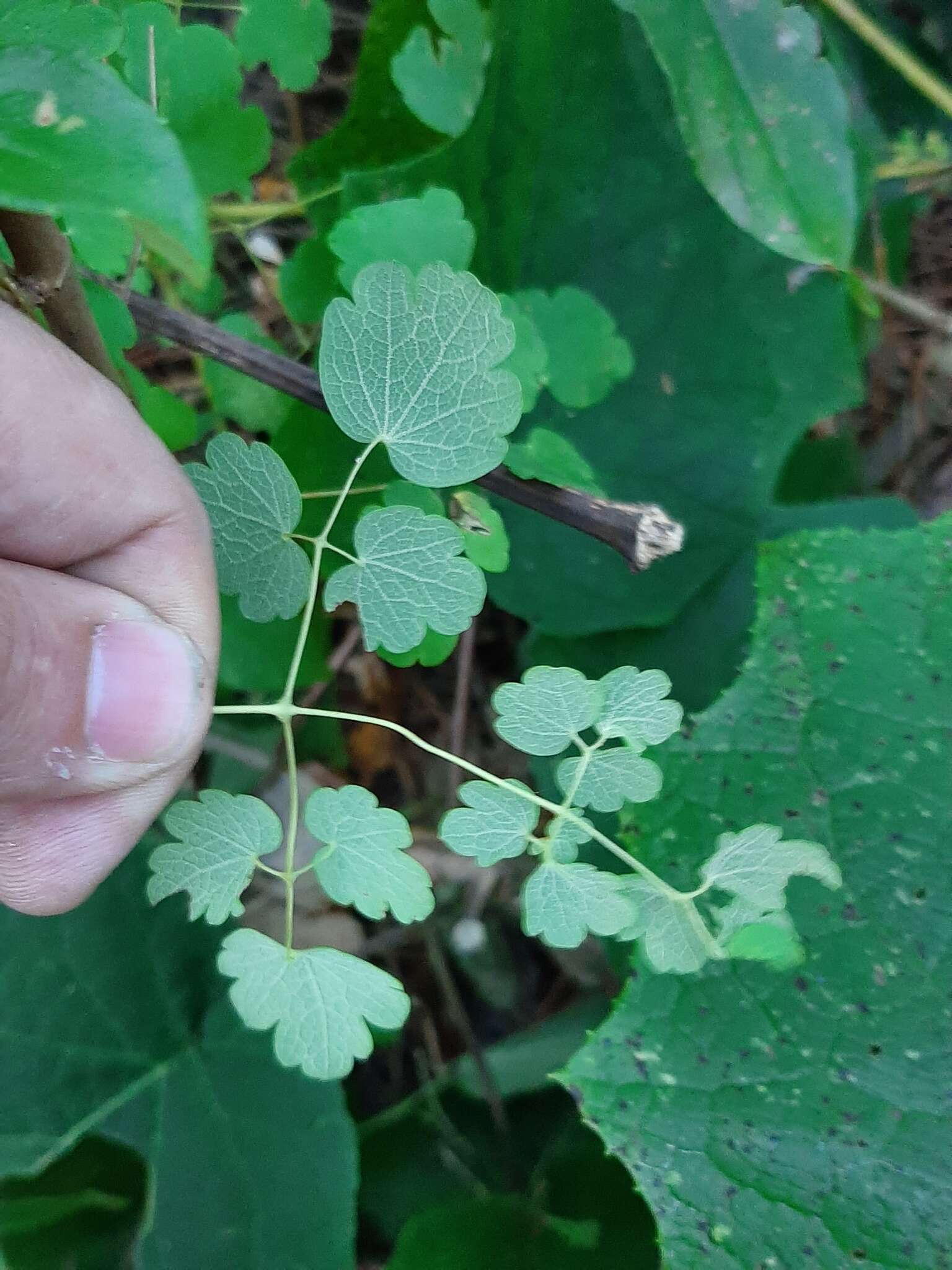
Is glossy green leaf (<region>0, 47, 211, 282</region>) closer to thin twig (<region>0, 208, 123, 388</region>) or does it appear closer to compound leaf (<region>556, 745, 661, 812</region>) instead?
thin twig (<region>0, 208, 123, 388</region>)

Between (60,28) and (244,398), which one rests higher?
(60,28)

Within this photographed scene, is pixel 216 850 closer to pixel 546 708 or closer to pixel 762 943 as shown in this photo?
pixel 546 708

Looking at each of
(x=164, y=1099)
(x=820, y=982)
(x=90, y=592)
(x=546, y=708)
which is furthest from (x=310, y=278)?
(x=164, y=1099)

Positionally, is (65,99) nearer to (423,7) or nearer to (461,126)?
(461,126)

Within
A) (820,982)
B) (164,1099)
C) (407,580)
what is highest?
(407,580)

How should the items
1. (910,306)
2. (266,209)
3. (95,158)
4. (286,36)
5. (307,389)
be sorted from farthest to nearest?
1. (910,306)
2. (266,209)
3. (286,36)
4. (307,389)
5. (95,158)

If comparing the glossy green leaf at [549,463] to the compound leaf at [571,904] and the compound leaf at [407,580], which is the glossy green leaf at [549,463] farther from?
the compound leaf at [571,904]

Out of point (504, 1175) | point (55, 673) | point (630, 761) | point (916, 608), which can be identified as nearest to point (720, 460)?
point (916, 608)

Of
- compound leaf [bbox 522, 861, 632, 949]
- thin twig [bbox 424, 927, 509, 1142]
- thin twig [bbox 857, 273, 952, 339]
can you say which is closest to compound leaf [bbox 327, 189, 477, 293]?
compound leaf [bbox 522, 861, 632, 949]

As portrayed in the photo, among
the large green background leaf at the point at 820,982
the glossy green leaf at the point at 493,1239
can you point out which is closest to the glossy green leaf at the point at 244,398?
the large green background leaf at the point at 820,982
